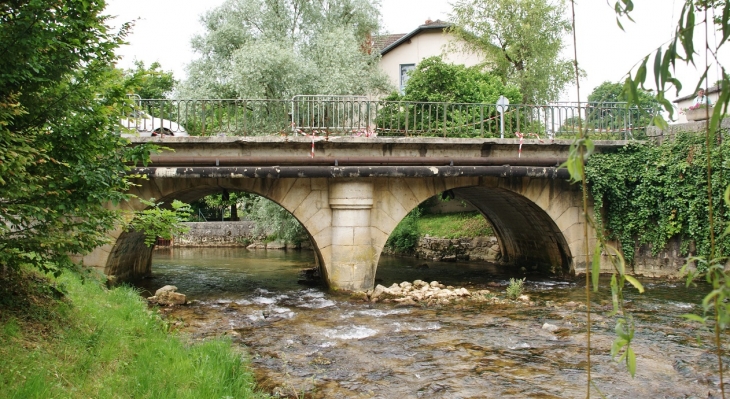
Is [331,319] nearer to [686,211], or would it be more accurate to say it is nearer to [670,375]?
[670,375]

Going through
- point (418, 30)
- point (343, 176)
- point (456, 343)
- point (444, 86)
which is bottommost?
point (456, 343)

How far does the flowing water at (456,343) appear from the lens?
581cm

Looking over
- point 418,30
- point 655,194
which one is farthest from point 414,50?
point 655,194

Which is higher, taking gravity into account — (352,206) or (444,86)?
(444,86)

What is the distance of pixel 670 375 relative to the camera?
615 cm

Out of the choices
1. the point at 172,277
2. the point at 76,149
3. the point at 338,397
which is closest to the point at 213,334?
the point at 338,397

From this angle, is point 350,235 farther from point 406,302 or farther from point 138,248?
point 138,248

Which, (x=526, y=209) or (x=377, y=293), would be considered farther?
(x=526, y=209)

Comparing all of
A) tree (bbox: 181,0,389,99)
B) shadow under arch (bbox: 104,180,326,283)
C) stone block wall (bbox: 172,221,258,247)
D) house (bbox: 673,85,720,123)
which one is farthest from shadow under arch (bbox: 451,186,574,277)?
stone block wall (bbox: 172,221,258,247)

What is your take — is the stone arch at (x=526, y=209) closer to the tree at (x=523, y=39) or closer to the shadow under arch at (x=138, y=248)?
the shadow under arch at (x=138, y=248)

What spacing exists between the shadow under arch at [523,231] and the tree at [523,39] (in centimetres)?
745

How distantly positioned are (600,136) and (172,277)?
11.2 meters

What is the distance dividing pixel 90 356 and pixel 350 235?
688 centimetres

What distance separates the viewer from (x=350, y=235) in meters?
11.4
